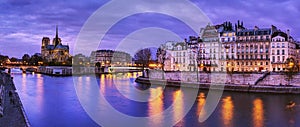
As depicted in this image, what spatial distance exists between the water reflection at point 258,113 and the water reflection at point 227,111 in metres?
1.31

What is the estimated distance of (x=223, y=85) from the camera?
3478 cm

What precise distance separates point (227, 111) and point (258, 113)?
74.3 inches

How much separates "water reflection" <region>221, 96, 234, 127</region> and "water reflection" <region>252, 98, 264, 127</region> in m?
1.31

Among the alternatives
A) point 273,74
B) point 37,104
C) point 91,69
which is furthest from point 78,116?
point 91,69

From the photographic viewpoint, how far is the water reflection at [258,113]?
17484 mm

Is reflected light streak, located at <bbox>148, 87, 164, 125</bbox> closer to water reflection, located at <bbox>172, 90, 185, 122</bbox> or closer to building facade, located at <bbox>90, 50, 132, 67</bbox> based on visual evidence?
water reflection, located at <bbox>172, 90, 185, 122</bbox>

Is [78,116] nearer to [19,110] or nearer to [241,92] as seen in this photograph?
[19,110]

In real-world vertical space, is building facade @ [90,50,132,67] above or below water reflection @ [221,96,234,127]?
above

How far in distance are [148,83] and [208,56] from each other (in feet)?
44.7

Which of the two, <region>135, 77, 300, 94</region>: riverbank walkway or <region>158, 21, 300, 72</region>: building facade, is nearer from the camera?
<region>135, 77, 300, 94</region>: riverbank walkway

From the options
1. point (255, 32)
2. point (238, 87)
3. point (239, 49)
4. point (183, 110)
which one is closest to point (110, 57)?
point (239, 49)

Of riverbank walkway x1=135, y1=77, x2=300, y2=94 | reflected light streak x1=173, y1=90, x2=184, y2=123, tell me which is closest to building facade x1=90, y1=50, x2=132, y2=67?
riverbank walkway x1=135, y1=77, x2=300, y2=94

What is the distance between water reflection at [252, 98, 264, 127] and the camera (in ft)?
57.4

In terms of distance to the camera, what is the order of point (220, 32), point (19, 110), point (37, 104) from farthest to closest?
point (220, 32) < point (37, 104) < point (19, 110)
